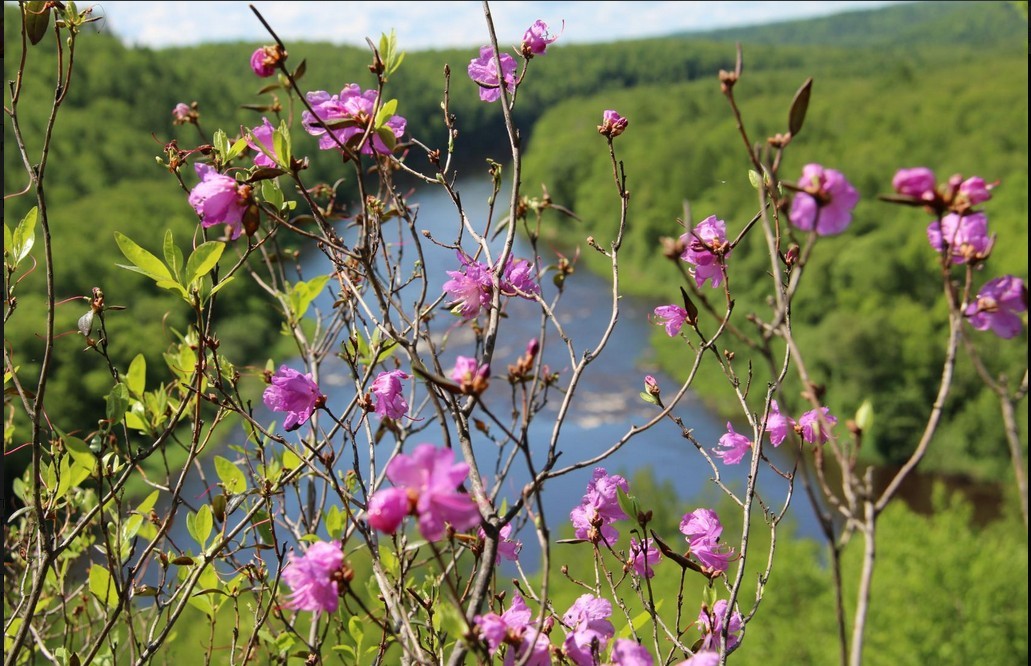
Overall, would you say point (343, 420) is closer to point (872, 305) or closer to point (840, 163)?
point (872, 305)

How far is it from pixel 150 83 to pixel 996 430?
37.1m

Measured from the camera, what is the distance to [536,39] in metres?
1.61

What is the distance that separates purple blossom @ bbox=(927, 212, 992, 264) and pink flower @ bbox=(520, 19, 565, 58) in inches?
34.5

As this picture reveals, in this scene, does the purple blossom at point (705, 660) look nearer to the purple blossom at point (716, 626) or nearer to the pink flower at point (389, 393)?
the purple blossom at point (716, 626)

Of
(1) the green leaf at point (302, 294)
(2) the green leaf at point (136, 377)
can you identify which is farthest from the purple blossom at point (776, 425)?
(2) the green leaf at point (136, 377)

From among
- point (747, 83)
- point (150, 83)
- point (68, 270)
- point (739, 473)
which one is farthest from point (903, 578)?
point (747, 83)

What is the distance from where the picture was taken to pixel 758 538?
15.9 m

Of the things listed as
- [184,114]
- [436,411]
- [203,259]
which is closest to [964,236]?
[436,411]

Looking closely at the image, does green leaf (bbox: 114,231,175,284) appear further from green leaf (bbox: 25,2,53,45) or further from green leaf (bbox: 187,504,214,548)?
green leaf (bbox: 187,504,214,548)

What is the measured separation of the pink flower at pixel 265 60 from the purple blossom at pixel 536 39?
558 millimetres

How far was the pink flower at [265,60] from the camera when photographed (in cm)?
112

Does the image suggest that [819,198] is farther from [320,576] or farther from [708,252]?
[320,576]

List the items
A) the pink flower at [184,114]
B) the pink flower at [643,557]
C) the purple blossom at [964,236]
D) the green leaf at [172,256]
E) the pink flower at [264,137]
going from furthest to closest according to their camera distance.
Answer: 1. the pink flower at [184,114]
2. the pink flower at [643,557]
3. the pink flower at [264,137]
4. the green leaf at [172,256]
5. the purple blossom at [964,236]

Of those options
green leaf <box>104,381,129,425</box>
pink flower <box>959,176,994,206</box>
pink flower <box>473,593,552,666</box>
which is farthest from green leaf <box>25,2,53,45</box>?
pink flower <box>959,176,994,206</box>
